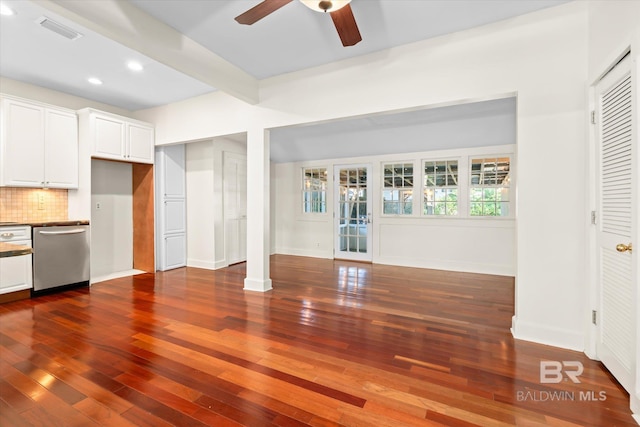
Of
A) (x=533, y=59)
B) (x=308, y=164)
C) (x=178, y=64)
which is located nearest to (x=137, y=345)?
(x=178, y=64)

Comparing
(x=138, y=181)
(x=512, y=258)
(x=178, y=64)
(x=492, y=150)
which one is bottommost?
(x=512, y=258)

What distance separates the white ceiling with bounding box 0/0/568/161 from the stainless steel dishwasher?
1.99 m

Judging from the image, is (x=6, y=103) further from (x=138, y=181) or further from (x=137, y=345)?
(x=137, y=345)

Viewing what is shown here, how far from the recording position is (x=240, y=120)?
4.15 meters

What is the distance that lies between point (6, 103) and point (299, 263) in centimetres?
470

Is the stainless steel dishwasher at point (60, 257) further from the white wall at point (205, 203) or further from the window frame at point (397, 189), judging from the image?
the window frame at point (397, 189)

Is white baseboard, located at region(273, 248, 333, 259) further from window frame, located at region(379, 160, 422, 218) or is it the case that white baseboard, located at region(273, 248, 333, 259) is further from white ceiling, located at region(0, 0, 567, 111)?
white ceiling, located at region(0, 0, 567, 111)

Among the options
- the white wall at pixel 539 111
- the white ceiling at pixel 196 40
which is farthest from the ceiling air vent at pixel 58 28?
the white wall at pixel 539 111

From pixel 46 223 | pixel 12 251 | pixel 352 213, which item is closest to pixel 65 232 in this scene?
pixel 46 223

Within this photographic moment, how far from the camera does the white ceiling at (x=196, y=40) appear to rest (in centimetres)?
248

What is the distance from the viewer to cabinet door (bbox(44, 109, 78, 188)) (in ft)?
13.2

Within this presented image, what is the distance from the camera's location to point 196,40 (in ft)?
10.0

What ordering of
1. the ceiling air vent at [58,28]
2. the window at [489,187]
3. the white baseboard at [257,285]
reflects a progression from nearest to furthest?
the ceiling air vent at [58,28] → the white baseboard at [257,285] → the window at [489,187]

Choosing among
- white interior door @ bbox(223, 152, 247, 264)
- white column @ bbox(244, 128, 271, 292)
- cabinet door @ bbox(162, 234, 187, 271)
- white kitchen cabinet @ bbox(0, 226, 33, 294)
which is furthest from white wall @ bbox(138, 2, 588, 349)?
white kitchen cabinet @ bbox(0, 226, 33, 294)
